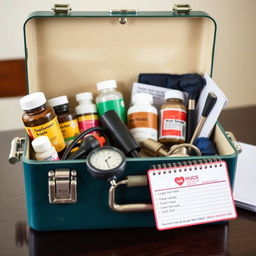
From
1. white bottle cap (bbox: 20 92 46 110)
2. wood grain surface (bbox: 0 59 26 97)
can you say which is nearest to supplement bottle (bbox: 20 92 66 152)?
white bottle cap (bbox: 20 92 46 110)

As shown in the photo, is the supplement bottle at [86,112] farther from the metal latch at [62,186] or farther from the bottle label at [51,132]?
the metal latch at [62,186]

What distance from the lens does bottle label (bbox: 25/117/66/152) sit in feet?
2.26

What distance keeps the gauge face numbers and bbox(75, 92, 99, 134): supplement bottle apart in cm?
20

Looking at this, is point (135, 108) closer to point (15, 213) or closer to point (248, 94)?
point (15, 213)

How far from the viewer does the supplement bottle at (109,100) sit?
2.68ft

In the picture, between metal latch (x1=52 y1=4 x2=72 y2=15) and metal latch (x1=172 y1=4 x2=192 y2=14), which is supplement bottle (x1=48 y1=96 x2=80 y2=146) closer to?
metal latch (x1=52 y1=4 x2=72 y2=15)

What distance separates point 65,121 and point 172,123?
0.20 meters

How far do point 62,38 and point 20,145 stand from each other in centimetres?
24

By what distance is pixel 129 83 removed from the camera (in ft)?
3.01

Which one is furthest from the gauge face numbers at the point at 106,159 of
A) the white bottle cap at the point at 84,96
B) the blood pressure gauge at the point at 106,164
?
the white bottle cap at the point at 84,96

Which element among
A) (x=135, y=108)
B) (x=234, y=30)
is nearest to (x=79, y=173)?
(x=135, y=108)

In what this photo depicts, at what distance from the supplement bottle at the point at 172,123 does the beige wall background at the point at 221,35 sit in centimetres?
42

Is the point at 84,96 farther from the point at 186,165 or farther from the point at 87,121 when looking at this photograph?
the point at 186,165

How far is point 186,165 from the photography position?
61cm
